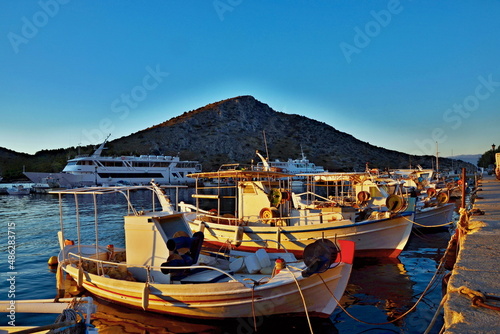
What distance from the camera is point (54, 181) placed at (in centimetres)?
6956

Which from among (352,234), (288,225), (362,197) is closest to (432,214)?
(362,197)

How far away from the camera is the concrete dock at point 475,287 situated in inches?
171

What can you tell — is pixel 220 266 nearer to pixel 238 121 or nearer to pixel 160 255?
pixel 160 255

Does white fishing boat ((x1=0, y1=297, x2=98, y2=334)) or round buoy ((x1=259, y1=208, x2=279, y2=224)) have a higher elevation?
round buoy ((x1=259, y1=208, x2=279, y2=224))

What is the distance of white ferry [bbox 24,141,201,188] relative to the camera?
7275 cm

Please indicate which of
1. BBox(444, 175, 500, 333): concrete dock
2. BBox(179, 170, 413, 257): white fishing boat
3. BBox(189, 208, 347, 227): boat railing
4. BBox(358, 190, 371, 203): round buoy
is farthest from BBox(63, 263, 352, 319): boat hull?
BBox(358, 190, 371, 203): round buoy

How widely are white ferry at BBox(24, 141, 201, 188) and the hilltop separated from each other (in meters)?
27.8

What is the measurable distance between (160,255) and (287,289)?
3567 mm

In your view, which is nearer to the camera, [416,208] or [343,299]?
[343,299]

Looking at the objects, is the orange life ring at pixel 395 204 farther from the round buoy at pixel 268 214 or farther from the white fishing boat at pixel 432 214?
the white fishing boat at pixel 432 214

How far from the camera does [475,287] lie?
561 cm

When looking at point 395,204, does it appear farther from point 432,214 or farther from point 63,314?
point 63,314

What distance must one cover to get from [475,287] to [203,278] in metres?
5.99

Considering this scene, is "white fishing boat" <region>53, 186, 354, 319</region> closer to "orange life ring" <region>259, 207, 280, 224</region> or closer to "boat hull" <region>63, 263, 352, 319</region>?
"boat hull" <region>63, 263, 352, 319</region>
